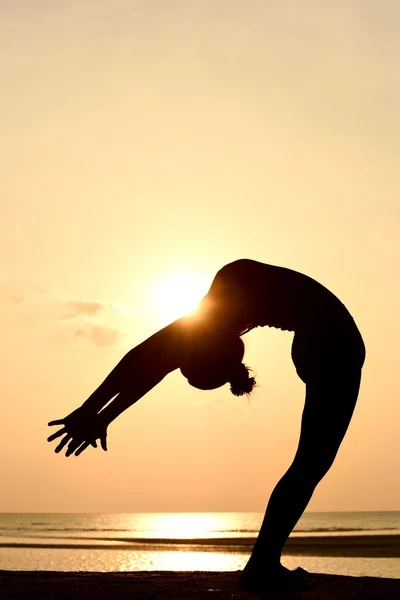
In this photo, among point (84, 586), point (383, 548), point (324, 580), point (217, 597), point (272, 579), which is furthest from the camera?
point (383, 548)

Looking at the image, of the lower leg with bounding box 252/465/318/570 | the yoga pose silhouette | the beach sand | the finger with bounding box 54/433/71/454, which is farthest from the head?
the beach sand

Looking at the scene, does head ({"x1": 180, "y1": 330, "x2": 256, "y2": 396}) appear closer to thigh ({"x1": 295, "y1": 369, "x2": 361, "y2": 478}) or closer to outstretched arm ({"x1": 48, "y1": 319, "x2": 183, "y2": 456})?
outstretched arm ({"x1": 48, "y1": 319, "x2": 183, "y2": 456})

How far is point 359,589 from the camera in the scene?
6.34 meters

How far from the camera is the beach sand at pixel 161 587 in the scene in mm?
5809

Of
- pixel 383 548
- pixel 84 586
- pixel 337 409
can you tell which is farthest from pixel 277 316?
pixel 383 548

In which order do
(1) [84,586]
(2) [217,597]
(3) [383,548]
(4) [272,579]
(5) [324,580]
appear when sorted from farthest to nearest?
(3) [383,548] → (5) [324,580] → (1) [84,586] → (4) [272,579] → (2) [217,597]

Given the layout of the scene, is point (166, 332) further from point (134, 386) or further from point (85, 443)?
point (85, 443)

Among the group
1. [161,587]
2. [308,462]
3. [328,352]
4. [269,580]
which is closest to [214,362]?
[328,352]

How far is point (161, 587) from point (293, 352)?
217 centimetres

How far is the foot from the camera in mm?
6055

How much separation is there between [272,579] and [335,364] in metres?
1.68

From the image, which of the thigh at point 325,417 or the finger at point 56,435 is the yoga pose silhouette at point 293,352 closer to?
the thigh at point 325,417

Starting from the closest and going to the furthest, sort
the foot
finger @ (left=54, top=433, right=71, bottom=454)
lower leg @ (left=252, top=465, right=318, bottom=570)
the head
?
finger @ (left=54, top=433, right=71, bottom=454), the head, the foot, lower leg @ (left=252, top=465, right=318, bottom=570)

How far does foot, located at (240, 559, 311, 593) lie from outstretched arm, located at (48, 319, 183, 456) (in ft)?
5.05
